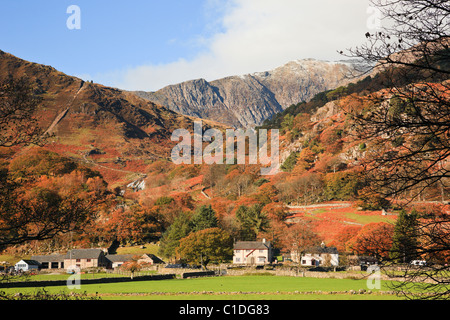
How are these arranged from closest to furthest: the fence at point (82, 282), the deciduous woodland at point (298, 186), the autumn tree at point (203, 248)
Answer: the deciduous woodland at point (298, 186), the fence at point (82, 282), the autumn tree at point (203, 248)

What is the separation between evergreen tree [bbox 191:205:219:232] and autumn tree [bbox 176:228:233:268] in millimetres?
6890

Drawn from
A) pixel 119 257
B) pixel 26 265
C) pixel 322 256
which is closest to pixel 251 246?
pixel 322 256

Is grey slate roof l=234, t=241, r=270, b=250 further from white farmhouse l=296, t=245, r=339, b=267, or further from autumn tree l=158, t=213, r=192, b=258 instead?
autumn tree l=158, t=213, r=192, b=258

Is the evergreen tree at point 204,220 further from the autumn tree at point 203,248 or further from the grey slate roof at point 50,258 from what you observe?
the grey slate roof at point 50,258

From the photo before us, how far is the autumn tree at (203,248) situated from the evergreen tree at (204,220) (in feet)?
22.6

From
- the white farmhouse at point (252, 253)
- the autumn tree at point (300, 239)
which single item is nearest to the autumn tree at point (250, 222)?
the white farmhouse at point (252, 253)

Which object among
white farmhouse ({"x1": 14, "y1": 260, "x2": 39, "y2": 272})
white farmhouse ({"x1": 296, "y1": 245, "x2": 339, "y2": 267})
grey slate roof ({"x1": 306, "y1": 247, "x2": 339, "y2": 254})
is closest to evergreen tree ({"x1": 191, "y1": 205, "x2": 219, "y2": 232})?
white farmhouse ({"x1": 296, "y1": 245, "x2": 339, "y2": 267})

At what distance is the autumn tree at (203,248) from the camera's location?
64312 millimetres

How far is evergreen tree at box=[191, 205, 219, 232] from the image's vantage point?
240 ft

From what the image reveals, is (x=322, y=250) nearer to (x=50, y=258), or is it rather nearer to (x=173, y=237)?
(x=173, y=237)

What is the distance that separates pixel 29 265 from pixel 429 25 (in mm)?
68952

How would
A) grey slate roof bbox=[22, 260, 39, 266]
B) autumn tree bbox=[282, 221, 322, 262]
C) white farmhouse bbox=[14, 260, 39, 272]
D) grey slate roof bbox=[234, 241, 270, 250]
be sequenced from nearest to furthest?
white farmhouse bbox=[14, 260, 39, 272] < grey slate roof bbox=[22, 260, 39, 266] < autumn tree bbox=[282, 221, 322, 262] < grey slate roof bbox=[234, 241, 270, 250]

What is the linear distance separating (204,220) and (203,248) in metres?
9.69
